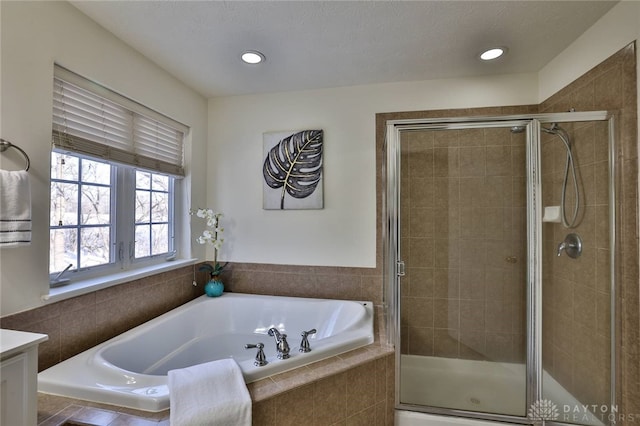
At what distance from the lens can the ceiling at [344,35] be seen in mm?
1482

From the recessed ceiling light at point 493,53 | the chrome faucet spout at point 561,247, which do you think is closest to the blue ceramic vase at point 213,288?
the chrome faucet spout at point 561,247

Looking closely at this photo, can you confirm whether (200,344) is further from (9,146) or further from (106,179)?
(9,146)

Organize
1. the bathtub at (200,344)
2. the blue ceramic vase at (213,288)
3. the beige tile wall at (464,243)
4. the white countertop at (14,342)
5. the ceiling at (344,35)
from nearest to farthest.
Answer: the white countertop at (14,342) < the bathtub at (200,344) < the ceiling at (344,35) < the beige tile wall at (464,243) < the blue ceramic vase at (213,288)

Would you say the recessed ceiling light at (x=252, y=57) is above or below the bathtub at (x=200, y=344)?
above

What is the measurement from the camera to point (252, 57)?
1.94 meters

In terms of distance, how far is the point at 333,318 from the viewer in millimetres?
2150

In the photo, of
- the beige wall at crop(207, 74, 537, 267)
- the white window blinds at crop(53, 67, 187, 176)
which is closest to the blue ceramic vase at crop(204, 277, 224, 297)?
the beige wall at crop(207, 74, 537, 267)

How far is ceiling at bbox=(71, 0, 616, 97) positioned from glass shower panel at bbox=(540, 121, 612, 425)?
1.99ft

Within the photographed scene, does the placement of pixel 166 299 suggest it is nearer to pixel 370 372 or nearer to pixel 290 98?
pixel 370 372

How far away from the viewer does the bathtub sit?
46.1 inches

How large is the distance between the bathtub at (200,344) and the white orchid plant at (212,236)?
0.84 feet

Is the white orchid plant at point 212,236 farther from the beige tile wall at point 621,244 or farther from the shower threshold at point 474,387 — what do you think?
the beige tile wall at point 621,244

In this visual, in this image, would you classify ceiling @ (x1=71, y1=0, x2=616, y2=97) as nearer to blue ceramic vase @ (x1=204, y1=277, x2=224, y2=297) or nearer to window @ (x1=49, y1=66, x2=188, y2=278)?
window @ (x1=49, y1=66, x2=188, y2=278)

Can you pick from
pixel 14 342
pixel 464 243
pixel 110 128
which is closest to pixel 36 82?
pixel 110 128
